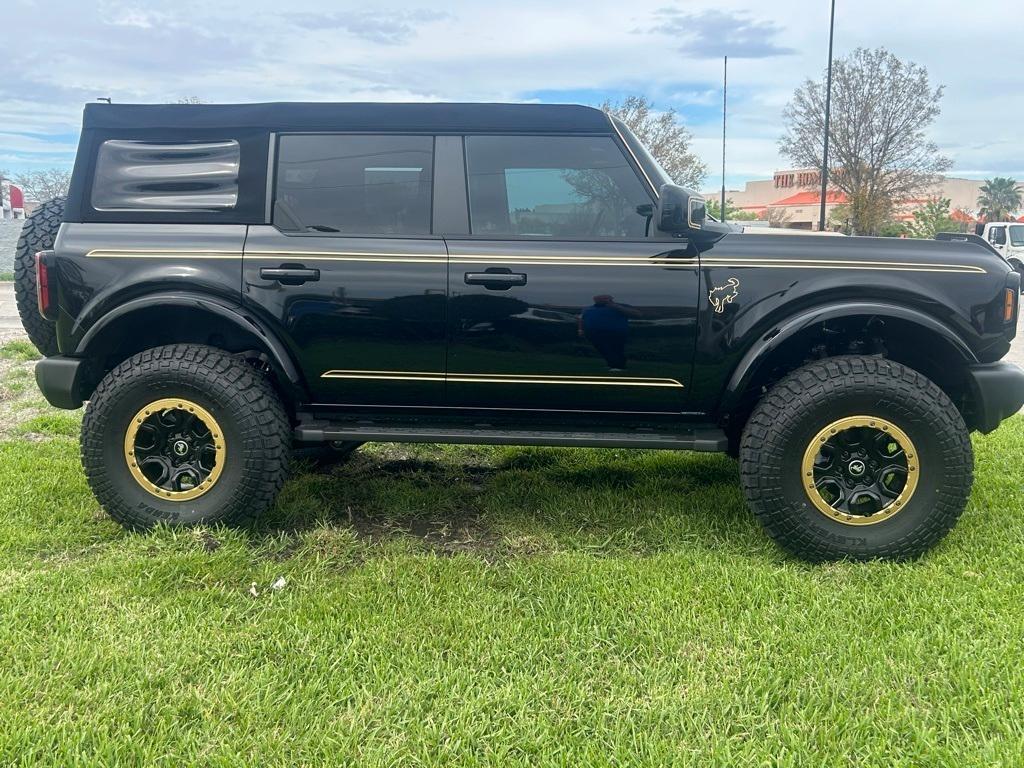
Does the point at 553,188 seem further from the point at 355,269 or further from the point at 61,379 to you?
the point at 61,379

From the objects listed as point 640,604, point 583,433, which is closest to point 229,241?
point 583,433

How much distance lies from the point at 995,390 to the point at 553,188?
215 cm

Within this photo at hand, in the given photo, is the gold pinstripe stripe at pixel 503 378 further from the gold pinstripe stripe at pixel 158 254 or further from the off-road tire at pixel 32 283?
the off-road tire at pixel 32 283

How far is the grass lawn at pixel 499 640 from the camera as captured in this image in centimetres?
224

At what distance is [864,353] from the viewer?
3727 mm

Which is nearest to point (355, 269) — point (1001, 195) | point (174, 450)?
point (174, 450)

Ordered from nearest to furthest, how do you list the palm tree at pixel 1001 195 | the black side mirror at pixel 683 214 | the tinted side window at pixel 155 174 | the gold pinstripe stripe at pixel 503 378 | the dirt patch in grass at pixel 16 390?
1. the black side mirror at pixel 683 214
2. the gold pinstripe stripe at pixel 503 378
3. the tinted side window at pixel 155 174
4. the dirt patch in grass at pixel 16 390
5. the palm tree at pixel 1001 195

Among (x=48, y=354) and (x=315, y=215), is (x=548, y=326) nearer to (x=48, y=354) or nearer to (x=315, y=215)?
(x=315, y=215)

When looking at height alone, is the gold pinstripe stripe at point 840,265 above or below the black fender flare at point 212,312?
above

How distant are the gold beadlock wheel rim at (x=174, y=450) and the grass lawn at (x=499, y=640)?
25 centimetres

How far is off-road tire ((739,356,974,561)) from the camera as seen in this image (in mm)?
3342

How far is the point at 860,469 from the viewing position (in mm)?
3443

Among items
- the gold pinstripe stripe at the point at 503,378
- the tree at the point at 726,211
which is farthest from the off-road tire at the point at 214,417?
the tree at the point at 726,211

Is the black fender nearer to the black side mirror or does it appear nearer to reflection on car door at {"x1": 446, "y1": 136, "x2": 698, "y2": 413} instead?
reflection on car door at {"x1": 446, "y1": 136, "x2": 698, "y2": 413}
